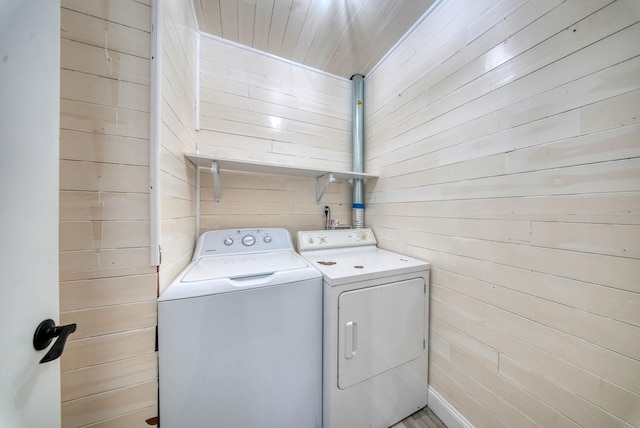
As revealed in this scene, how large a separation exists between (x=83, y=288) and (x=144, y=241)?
0.74ft

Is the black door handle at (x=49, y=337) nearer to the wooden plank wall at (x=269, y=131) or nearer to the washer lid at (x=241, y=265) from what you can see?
the washer lid at (x=241, y=265)

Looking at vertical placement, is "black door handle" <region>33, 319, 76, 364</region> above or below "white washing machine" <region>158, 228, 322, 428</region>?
above

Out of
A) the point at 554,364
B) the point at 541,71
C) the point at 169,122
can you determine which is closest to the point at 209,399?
the point at 169,122

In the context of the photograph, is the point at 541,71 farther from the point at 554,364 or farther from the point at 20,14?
the point at 20,14

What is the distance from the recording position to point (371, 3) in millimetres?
1267

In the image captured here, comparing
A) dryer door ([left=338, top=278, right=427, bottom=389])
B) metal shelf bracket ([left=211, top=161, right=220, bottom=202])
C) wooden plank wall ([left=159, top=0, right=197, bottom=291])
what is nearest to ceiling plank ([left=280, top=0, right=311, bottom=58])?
wooden plank wall ([left=159, top=0, right=197, bottom=291])

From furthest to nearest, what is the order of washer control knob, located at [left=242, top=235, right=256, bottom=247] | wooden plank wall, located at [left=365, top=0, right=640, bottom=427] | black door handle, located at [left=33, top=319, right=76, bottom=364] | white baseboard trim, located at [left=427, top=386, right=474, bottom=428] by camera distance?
washer control knob, located at [left=242, top=235, right=256, bottom=247], white baseboard trim, located at [left=427, top=386, right=474, bottom=428], wooden plank wall, located at [left=365, top=0, right=640, bottom=427], black door handle, located at [left=33, top=319, right=76, bottom=364]

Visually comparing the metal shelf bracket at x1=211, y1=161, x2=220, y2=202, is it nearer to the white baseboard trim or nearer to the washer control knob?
the washer control knob

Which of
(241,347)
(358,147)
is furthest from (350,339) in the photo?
(358,147)

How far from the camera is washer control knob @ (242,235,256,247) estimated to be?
143 centimetres

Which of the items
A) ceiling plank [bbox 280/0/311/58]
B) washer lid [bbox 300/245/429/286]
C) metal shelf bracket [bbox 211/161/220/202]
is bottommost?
washer lid [bbox 300/245/429/286]

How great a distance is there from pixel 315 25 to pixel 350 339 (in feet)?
6.77

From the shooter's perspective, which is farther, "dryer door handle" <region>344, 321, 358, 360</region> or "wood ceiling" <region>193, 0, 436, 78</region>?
"wood ceiling" <region>193, 0, 436, 78</region>

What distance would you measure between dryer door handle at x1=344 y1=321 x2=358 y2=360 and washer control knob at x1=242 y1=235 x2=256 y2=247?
0.84 metres
